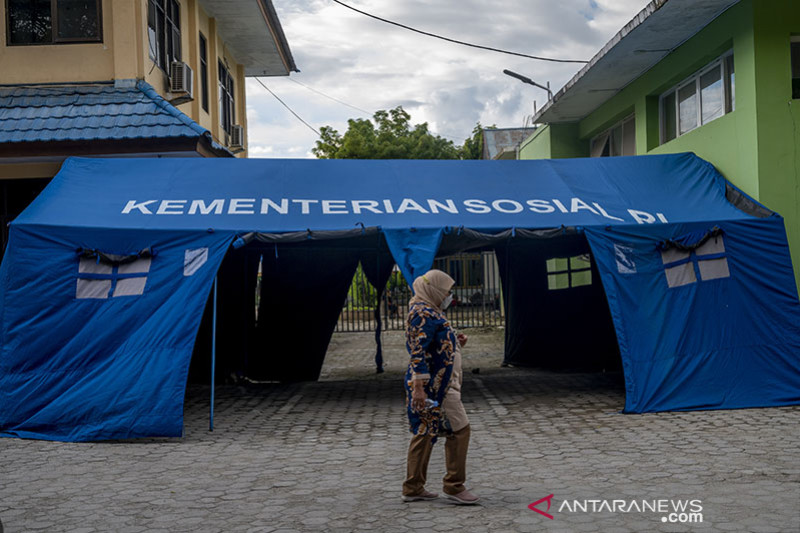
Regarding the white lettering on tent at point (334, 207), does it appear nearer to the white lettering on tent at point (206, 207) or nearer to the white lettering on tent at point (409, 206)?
the white lettering on tent at point (409, 206)

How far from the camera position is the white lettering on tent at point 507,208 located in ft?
34.0

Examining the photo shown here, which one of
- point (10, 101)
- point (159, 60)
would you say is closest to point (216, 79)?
point (159, 60)

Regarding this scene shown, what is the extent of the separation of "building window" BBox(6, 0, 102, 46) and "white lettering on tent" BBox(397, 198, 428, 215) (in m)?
5.92

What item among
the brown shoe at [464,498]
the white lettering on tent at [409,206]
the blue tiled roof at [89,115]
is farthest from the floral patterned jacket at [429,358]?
the blue tiled roof at [89,115]

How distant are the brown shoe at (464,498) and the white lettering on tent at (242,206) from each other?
18.1 feet

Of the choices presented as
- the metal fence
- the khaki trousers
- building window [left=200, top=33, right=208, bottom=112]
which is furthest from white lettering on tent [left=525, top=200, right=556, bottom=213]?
the metal fence

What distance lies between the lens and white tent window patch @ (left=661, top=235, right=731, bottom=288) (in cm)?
965

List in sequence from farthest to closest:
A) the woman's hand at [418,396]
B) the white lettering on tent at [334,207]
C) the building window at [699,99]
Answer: the building window at [699,99], the white lettering on tent at [334,207], the woman's hand at [418,396]

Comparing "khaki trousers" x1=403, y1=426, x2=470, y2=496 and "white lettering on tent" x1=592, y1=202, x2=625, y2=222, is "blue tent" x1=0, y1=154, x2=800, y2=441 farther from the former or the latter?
"khaki trousers" x1=403, y1=426, x2=470, y2=496

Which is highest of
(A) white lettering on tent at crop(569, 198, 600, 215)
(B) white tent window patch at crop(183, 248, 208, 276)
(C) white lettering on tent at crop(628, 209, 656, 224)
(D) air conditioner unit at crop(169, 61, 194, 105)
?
(D) air conditioner unit at crop(169, 61, 194, 105)

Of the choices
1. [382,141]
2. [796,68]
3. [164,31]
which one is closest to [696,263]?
[796,68]

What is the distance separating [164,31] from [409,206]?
6.44 m

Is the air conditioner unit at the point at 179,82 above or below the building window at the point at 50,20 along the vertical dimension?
below

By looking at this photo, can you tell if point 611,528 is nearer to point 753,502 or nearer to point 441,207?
point 753,502
